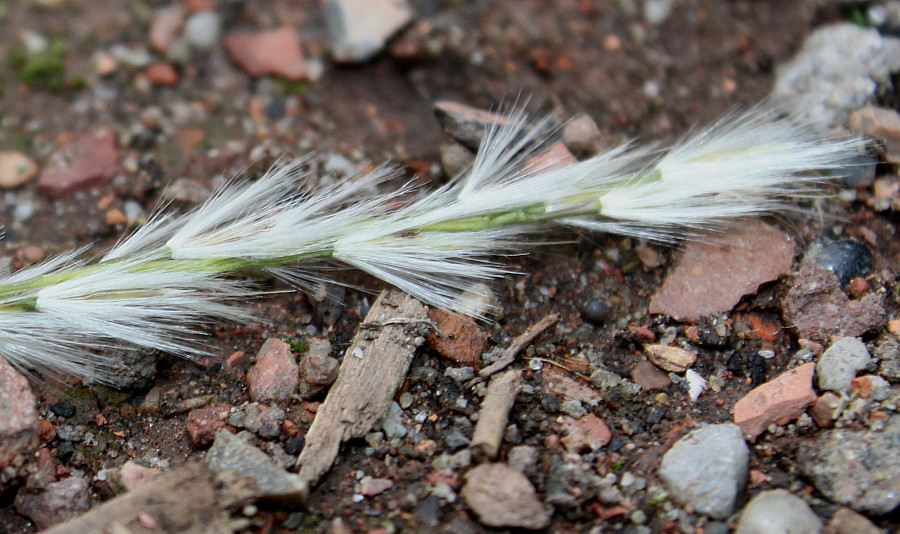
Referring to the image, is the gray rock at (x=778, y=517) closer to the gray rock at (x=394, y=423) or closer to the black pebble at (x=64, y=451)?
the gray rock at (x=394, y=423)

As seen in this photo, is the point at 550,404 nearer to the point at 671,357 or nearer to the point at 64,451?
the point at 671,357

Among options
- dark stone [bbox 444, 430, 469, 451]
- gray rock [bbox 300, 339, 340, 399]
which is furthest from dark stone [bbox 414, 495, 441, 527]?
gray rock [bbox 300, 339, 340, 399]

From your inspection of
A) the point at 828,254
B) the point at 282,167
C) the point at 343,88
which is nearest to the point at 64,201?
the point at 282,167

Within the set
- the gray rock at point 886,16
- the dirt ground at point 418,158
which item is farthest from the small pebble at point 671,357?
the gray rock at point 886,16

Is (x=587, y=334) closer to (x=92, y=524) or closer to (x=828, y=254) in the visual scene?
(x=828, y=254)

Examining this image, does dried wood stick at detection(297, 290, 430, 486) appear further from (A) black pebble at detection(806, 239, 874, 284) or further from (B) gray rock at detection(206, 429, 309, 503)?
(A) black pebble at detection(806, 239, 874, 284)

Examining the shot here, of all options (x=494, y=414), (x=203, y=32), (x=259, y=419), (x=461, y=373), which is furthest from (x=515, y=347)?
(x=203, y=32)
